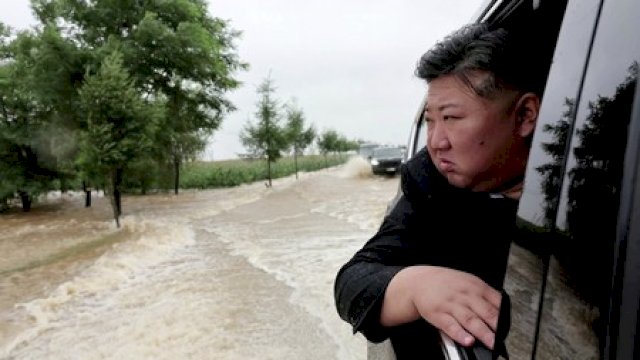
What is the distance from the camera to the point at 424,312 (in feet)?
3.20

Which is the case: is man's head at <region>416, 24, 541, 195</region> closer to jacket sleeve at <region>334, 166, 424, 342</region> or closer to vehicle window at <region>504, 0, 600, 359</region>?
jacket sleeve at <region>334, 166, 424, 342</region>

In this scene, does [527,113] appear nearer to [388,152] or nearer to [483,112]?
[483,112]

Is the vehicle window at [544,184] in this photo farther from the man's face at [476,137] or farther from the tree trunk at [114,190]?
A: the tree trunk at [114,190]

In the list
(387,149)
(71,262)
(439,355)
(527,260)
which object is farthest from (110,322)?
(387,149)

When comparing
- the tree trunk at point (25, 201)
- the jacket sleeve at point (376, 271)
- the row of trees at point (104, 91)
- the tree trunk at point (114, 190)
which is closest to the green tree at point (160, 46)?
the row of trees at point (104, 91)

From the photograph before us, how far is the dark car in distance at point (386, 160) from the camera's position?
2845 centimetres

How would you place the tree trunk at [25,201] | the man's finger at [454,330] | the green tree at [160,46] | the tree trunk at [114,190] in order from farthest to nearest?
the tree trunk at [25,201]
the green tree at [160,46]
the tree trunk at [114,190]
the man's finger at [454,330]

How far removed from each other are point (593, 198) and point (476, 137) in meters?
0.51

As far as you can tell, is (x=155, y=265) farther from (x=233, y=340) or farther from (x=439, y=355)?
(x=439, y=355)

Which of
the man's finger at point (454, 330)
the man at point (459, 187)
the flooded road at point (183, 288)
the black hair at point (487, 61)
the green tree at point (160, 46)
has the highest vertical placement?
the green tree at point (160, 46)

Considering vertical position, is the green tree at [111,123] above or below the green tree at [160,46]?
below

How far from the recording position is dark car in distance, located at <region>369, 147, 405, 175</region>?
93.4 feet

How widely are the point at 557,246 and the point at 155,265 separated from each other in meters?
9.68

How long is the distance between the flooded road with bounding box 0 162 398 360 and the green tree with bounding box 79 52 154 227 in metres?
2.07
